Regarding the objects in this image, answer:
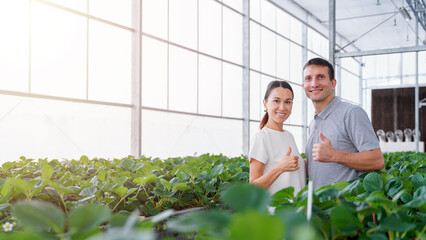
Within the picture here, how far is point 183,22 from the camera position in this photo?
9.89 metres

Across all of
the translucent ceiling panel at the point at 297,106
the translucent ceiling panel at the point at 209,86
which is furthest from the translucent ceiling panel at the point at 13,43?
the translucent ceiling panel at the point at 297,106

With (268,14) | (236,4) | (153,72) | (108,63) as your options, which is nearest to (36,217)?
(108,63)

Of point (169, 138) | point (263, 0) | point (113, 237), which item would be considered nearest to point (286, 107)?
point (113, 237)

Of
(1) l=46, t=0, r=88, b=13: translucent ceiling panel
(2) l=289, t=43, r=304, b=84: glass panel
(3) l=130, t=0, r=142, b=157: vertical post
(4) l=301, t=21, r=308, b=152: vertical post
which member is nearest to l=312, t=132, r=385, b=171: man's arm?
(3) l=130, t=0, r=142, b=157: vertical post

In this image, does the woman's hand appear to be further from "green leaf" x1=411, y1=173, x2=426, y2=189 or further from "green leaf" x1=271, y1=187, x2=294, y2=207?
"green leaf" x1=271, y1=187, x2=294, y2=207

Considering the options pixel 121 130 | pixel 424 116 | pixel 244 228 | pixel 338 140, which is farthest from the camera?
pixel 424 116

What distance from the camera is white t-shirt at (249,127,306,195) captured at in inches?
69.5

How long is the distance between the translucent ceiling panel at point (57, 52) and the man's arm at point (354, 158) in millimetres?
6253

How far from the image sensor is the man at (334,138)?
1809mm

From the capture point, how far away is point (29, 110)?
7.28 m

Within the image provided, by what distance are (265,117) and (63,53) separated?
6.43 metres

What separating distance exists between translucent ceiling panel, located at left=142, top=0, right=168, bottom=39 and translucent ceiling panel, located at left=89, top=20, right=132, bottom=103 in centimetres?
60

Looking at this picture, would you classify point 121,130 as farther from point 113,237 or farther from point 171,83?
point 113,237

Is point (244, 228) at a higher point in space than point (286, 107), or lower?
lower
